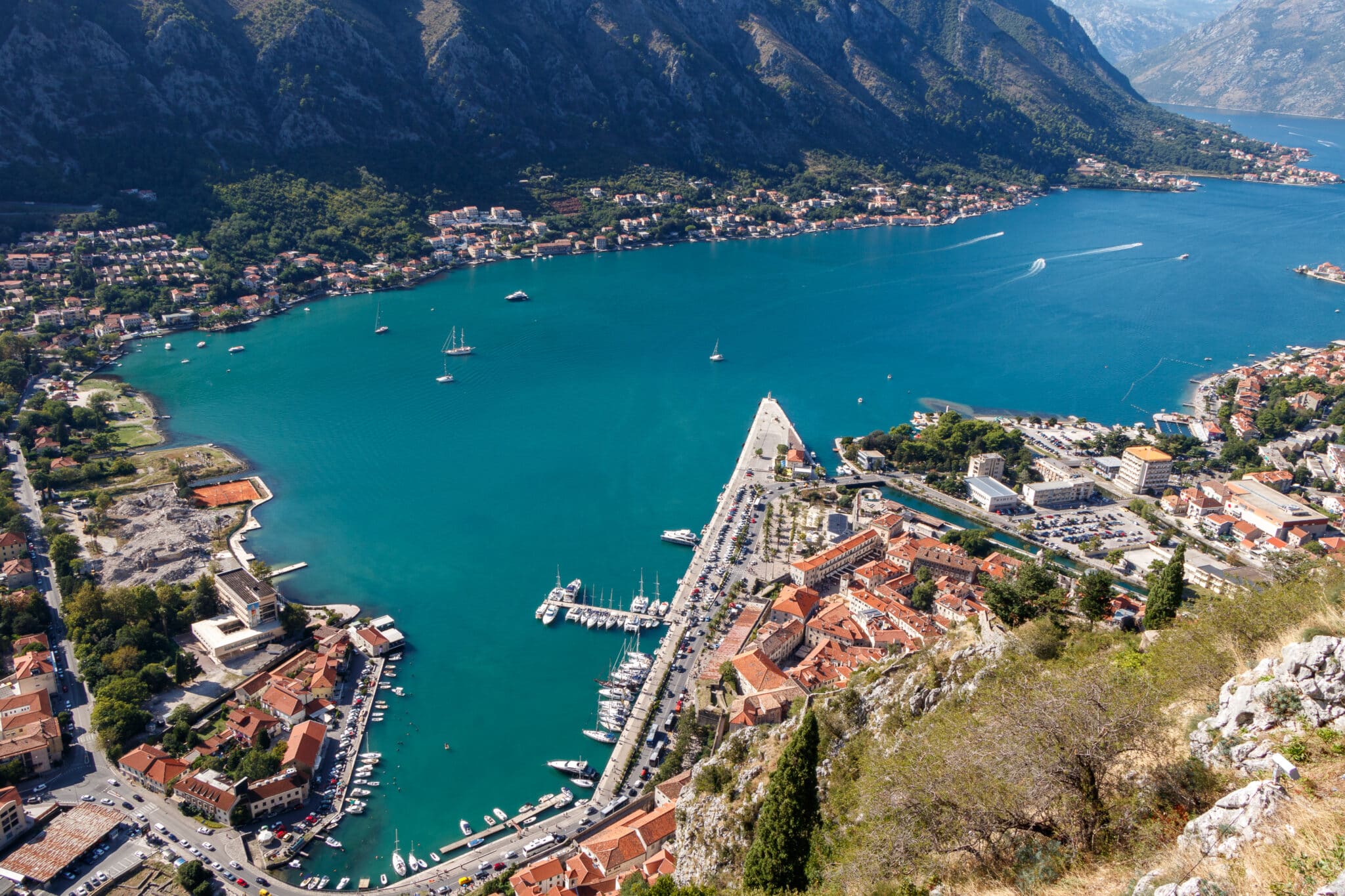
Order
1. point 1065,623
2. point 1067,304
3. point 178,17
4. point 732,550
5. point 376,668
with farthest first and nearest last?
point 178,17, point 1067,304, point 732,550, point 376,668, point 1065,623

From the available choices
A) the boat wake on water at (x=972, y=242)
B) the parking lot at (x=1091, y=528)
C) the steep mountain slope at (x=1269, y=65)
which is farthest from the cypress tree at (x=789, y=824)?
the steep mountain slope at (x=1269, y=65)

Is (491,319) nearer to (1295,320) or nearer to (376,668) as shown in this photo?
(376,668)

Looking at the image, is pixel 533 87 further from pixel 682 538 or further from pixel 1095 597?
pixel 1095 597

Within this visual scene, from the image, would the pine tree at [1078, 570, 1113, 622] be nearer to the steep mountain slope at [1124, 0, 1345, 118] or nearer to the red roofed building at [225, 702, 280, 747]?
the red roofed building at [225, 702, 280, 747]

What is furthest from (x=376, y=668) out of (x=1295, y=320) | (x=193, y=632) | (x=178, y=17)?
(x=178, y=17)

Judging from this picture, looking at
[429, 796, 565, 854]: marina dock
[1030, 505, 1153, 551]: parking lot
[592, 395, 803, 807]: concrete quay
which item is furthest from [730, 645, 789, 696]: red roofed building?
[1030, 505, 1153, 551]: parking lot

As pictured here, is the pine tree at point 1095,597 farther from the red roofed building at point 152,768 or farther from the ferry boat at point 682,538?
the red roofed building at point 152,768
